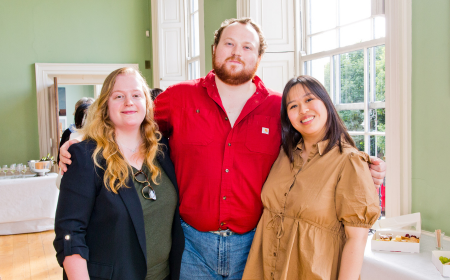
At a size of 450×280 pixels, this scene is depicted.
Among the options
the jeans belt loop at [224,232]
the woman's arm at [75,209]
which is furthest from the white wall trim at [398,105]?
the woman's arm at [75,209]

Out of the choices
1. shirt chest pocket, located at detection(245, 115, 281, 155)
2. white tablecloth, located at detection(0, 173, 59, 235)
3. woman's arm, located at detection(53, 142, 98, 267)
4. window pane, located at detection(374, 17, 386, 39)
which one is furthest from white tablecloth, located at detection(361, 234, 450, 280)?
white tablecloth, located at detection(0, 173, 59, 235)

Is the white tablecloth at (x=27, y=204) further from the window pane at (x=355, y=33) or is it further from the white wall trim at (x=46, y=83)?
the window pane at (x=355, y=33)

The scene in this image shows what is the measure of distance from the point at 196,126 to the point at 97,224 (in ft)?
2.15

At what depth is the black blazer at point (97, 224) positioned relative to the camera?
55.8 inches

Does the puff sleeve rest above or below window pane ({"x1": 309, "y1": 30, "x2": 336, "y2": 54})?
below

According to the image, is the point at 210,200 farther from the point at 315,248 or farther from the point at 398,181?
the point at 398,181

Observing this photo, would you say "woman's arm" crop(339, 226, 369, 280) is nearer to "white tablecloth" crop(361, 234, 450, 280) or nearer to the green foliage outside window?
"white tablecloth" crop(361, 234, 450, 280)

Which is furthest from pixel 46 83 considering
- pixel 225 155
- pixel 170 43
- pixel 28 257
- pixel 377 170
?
pixel 377 170

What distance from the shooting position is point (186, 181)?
5.80 feet

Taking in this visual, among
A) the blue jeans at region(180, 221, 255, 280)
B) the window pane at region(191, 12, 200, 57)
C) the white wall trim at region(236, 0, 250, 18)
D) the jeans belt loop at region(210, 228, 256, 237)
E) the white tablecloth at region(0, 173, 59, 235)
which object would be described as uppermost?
the window pane at region(191, 12, 200, 57)

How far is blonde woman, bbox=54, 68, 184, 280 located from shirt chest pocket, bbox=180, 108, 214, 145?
155 millimetres

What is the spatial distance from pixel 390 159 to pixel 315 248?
2.84ft

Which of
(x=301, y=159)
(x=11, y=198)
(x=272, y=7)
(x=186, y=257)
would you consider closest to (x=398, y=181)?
(x=301, y=159)

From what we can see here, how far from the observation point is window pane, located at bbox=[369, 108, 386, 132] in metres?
Answer: 2.58
